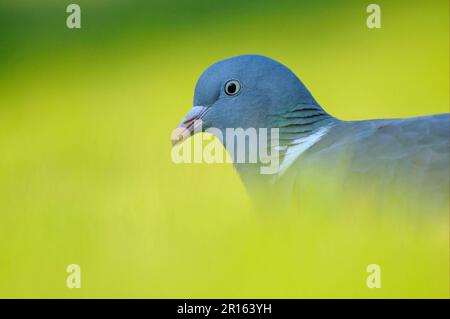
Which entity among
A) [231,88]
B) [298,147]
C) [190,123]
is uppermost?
[231,88]

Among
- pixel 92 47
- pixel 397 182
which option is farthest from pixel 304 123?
pixel 92 47

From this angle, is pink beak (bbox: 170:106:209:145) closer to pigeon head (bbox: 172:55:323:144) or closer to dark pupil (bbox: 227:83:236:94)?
pigeon head (bbox: 172:55:323:144)

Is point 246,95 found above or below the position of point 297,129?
above

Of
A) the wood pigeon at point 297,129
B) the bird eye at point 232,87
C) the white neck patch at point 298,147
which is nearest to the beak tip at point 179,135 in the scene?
the wood pigeon at point 297,129

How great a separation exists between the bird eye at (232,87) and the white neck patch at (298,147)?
0.95 feet

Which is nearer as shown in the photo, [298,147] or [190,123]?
[298,147]

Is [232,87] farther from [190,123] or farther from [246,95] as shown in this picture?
[190,123]

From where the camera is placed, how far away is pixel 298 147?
2.51 m

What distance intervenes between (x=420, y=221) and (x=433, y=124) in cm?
36

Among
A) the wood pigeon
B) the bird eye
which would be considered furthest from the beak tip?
the bird eye

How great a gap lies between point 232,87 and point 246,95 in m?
0.06

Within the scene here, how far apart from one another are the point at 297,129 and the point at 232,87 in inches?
11.3

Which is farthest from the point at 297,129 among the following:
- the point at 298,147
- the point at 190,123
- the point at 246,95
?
the point at 190,123

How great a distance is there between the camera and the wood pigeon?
2.26 meters
